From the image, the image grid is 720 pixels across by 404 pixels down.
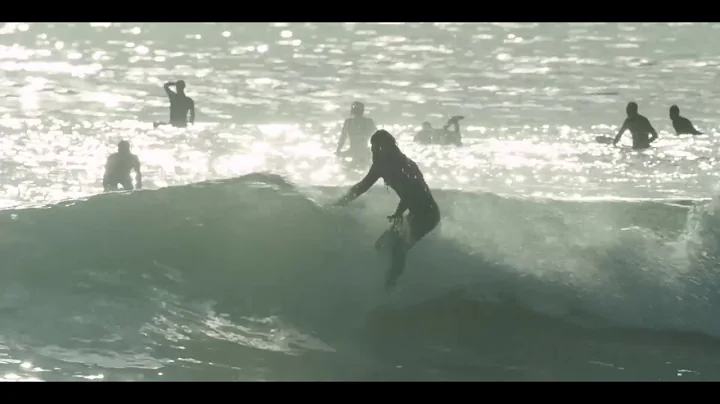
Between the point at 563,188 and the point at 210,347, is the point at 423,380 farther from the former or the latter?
the point at 563,188

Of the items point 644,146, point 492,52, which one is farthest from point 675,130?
point 492,52

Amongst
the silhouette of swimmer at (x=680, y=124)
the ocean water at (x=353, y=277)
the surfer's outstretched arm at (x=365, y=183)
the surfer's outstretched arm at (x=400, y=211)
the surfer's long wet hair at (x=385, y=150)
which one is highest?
the surfer's long wet hair at (x=385, y=150)

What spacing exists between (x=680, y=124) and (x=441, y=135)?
479 centimetres

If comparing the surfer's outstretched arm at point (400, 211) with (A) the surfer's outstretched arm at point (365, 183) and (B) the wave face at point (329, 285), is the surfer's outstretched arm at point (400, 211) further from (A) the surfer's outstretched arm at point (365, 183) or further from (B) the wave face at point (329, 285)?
(B) the wave face at point (329, 285)

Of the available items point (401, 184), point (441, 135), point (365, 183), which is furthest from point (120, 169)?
point (441, 135)

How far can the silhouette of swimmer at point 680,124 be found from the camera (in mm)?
21620

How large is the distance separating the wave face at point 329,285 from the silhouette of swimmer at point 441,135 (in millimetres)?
9259

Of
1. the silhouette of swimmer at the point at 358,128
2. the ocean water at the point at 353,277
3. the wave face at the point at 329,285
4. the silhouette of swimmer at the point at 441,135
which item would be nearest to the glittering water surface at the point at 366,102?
the ocean water at the point at 353,277

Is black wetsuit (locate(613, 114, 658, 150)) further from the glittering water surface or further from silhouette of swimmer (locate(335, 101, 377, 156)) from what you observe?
silhouette of swimmer (locate(335, 101, 377, 156))

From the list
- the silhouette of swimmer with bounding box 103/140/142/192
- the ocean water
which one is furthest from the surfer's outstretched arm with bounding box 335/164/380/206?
the silhouette of swimmer with bounding box 103/140/142/192

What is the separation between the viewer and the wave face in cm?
992

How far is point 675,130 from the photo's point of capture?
74.3ft

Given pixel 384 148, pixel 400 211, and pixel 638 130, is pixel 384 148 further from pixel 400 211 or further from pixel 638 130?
pixel 638 130

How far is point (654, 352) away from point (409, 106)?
1879 cm
